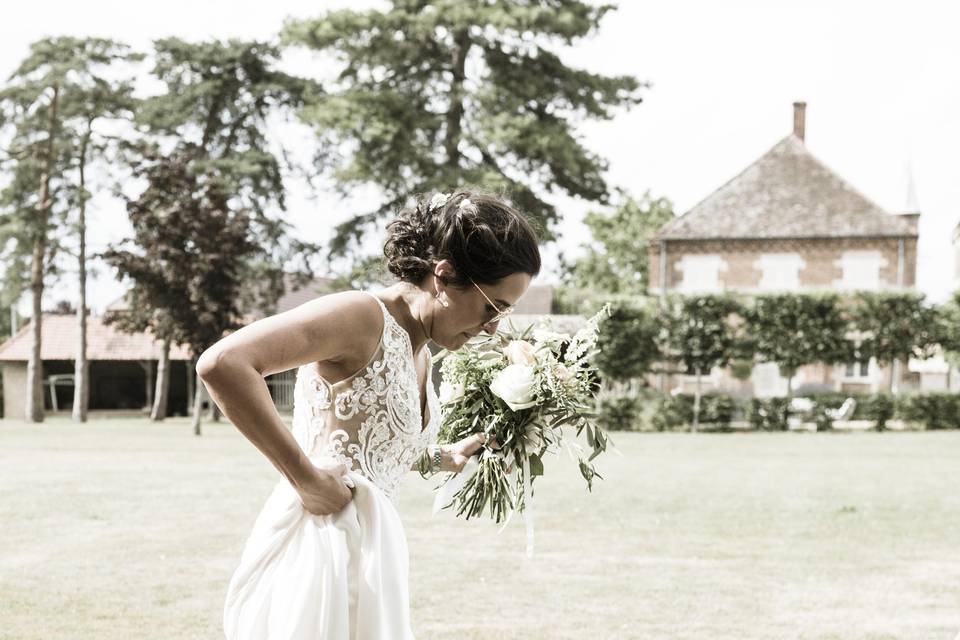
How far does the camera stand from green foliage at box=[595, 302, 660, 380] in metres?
30.9

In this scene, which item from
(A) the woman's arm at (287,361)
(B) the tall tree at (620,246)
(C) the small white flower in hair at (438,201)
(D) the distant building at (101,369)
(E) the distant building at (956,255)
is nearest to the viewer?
(A) the woman's arm at (287,361)

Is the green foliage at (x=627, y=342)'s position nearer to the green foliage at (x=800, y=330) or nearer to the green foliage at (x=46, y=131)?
the green foliage at (x=800, y=330)

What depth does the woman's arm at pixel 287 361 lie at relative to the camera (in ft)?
7.97

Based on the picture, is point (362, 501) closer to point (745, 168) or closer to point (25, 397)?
point (745, 168)

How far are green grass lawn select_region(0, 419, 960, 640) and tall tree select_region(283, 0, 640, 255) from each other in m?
17.4

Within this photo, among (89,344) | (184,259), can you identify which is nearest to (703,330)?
(184,259)

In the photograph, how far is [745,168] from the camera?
43031 millimetres

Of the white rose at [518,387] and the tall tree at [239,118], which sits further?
the tall tree at [239,118]

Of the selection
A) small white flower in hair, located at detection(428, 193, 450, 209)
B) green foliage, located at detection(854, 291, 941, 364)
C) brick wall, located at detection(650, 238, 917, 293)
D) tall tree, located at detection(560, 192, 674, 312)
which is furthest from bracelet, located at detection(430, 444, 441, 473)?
tall tree, located at detection(560, 192, 674, 312)

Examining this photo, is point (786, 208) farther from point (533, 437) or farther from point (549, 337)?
point (533, 437)

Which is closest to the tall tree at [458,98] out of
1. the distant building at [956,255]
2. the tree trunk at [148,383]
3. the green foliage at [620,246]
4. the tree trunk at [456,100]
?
the tree trunk at [456,100]

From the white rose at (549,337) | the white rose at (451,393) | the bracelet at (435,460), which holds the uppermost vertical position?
the white rose at (549,337)

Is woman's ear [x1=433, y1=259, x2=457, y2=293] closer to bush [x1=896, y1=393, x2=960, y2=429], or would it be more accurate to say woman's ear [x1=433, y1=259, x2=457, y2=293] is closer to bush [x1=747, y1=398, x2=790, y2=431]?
bush [x1=747, y1=398, x2=790, y2=431]

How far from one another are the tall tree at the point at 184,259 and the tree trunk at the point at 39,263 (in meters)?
10.6
